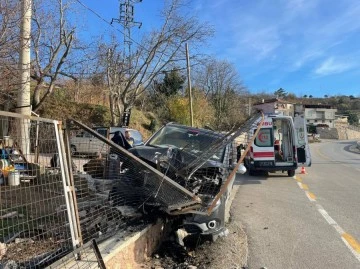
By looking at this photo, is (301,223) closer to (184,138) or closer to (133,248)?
(184,138)

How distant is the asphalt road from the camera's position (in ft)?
19.8

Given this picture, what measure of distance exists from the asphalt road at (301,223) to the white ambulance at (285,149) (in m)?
1.87

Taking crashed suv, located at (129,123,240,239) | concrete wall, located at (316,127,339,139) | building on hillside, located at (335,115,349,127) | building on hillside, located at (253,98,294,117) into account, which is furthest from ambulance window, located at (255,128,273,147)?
building on hillside, located at (335,115,349,127)

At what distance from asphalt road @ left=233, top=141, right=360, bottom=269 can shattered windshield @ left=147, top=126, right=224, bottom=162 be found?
1.83 meters

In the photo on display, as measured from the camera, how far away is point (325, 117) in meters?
144

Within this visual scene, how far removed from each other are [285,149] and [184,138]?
974cm

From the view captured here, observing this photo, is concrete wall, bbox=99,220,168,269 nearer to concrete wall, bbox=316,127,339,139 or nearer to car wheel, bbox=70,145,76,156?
car wheel, bbox=70,145,76,156

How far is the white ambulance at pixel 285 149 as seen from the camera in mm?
16062

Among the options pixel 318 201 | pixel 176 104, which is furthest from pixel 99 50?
pixel 318 201

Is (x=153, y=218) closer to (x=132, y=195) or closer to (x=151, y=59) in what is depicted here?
Result: (x=132, y=195)

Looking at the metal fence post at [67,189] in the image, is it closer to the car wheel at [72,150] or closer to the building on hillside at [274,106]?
the car wheel at [72,150]

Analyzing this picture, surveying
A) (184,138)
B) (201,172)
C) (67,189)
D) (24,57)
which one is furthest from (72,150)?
(24,57)

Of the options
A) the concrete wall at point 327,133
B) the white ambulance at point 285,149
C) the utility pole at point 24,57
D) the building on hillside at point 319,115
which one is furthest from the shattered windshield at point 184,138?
the building on hillside at point 319,115

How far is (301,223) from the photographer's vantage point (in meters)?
8.26
